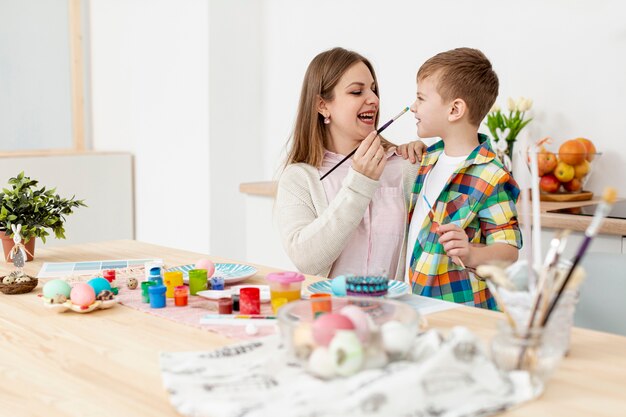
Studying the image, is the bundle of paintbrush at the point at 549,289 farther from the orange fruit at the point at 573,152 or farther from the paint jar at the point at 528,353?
the orange fruit at the point at 573,152

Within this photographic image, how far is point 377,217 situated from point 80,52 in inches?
122

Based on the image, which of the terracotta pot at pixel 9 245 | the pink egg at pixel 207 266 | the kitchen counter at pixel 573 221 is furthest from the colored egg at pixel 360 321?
the kitchen counter at pixel 573 221

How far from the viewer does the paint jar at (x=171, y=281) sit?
1710 millimetres

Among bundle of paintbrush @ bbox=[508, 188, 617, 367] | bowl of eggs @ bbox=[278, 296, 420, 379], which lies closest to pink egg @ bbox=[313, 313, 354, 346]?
bowl of eggs @ bbox=[278, 296, 420, 379]

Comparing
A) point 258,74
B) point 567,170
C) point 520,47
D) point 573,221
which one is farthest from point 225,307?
point 258,74

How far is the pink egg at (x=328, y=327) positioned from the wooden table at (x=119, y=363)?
217 millimetres

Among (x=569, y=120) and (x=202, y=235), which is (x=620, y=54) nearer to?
(x=569, y=120)

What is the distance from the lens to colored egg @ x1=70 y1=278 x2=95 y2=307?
1.58 meters

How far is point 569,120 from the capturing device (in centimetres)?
304

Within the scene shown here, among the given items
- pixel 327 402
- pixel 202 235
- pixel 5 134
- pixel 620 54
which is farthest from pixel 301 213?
pixel 5 134

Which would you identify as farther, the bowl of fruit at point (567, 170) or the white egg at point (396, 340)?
the bowl of fruit at point (567, 170)

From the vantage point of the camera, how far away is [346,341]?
3.41ft

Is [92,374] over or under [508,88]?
under

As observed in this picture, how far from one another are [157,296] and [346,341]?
68cm
